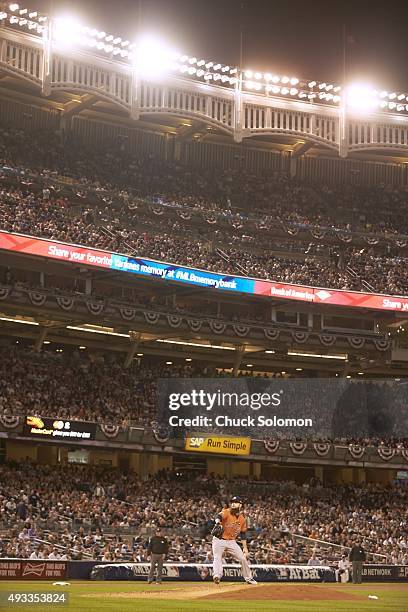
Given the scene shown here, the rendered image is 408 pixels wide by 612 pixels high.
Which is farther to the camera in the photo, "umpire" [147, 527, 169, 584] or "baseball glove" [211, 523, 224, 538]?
"umpire" [147, 527, 169, 584]

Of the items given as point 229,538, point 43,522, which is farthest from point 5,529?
point 229,538

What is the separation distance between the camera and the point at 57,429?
45969mm

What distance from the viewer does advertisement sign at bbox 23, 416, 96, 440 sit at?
1775 inches

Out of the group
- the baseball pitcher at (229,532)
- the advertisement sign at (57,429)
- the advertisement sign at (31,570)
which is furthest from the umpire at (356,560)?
the advertisement sign at (57,429)

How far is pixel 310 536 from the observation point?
4562 centimetres

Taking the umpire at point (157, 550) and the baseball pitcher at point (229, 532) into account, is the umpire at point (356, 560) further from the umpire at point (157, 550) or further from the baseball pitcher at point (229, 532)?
the baseball pitcher at point (229, 532)

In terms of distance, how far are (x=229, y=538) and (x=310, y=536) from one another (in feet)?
91.1

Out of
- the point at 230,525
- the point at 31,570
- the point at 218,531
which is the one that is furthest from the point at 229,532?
the point at 31,570

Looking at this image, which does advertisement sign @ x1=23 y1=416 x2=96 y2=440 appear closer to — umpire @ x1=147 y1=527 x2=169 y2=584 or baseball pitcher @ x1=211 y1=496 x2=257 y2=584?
umpire @ x1=147 y1=527 x2=169 y2=584

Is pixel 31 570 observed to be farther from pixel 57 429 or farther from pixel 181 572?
pixel 57 429

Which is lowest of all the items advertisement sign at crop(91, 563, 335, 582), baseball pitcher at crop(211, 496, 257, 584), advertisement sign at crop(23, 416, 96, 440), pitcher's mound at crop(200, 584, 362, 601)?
advertisement sign at crop(91, 563, 335, 582)

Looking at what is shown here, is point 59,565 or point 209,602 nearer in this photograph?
point 209,602

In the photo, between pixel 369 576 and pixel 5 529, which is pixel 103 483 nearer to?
pixel 5 529

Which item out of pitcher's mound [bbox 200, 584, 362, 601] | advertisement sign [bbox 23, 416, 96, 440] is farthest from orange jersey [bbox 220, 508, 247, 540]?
advertisement sign [bbox 23, 416, 96, 440]
